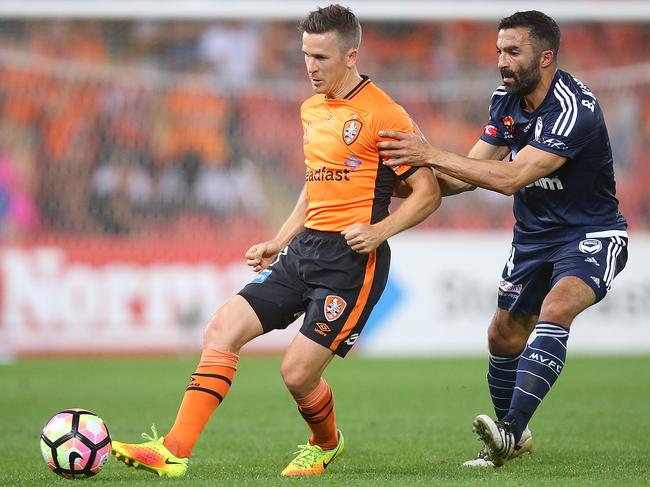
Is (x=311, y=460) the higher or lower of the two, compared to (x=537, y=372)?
lower

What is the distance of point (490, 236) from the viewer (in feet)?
48.7

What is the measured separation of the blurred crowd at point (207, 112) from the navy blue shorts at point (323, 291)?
9.52 metres

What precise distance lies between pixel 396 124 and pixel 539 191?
3.48 ft

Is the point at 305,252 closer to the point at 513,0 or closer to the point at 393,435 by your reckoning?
the point at 393,435

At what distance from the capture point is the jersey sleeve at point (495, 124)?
6.48 metres

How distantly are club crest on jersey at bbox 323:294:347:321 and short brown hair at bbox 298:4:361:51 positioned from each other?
4.30 ft

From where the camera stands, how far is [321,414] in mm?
5969

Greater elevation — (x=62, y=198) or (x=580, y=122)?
(x=580, y=122)

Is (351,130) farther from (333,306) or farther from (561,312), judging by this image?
(561,312)

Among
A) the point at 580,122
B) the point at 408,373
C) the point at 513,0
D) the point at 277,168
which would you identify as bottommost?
the point at 408,373

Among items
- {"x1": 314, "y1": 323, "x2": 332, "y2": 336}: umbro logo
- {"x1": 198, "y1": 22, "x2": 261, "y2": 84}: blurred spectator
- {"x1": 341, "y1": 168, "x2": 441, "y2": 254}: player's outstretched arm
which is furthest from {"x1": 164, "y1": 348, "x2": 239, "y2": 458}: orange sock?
{"x1": 198, "y1": 22, "x2": 261, "y2": 84}: blurred spectator

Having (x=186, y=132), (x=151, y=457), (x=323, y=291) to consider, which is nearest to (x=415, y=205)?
(x=323, y=291)

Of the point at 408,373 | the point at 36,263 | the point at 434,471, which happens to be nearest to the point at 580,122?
the point at 434,471

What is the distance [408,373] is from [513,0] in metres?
5.81
